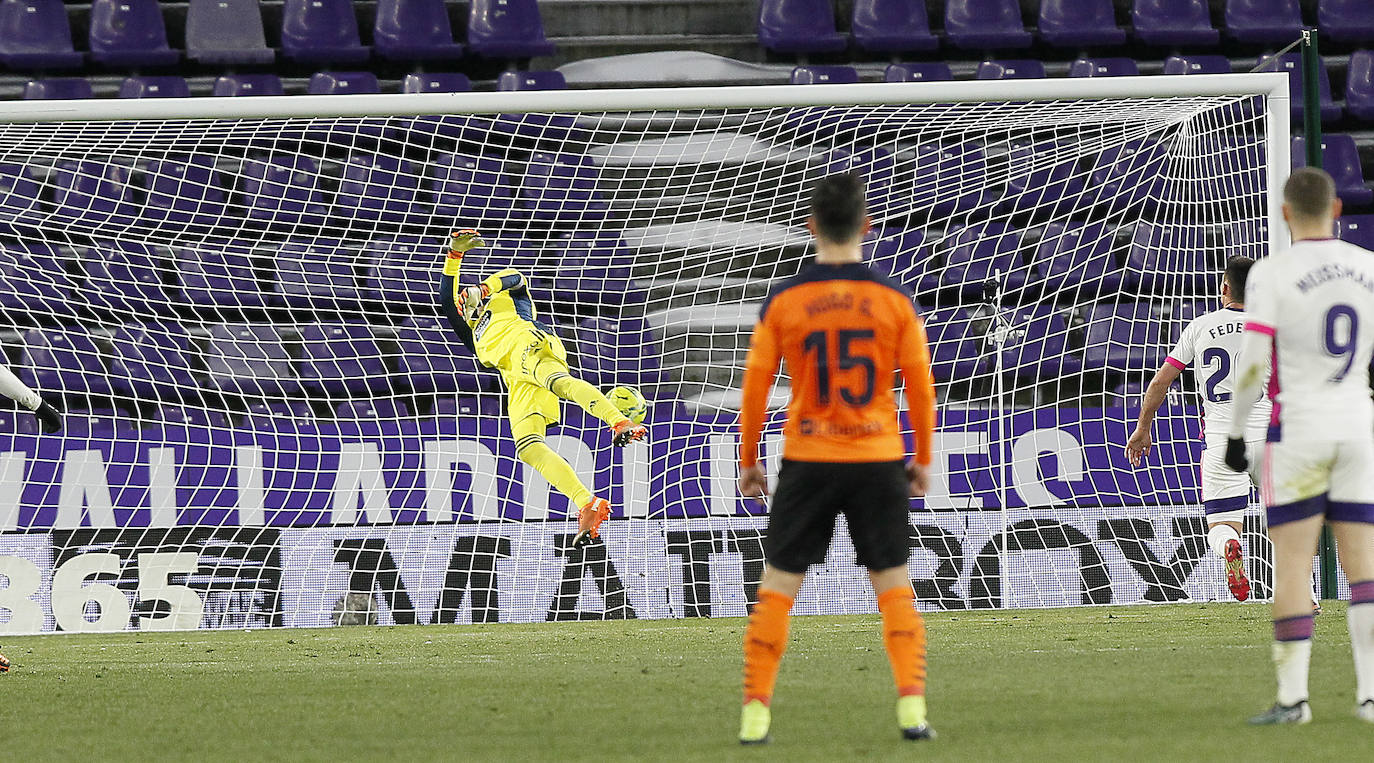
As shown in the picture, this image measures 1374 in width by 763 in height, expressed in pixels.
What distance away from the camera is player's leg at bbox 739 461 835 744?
14.2ft

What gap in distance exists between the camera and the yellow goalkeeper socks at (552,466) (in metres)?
9.28

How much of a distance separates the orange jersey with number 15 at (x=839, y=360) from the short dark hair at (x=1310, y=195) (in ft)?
3.53

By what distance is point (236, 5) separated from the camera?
15.0m

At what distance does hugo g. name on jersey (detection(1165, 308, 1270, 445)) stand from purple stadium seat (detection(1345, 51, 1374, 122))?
7.96m

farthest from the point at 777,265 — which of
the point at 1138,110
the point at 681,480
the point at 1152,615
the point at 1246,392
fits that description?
the point at 1246,392

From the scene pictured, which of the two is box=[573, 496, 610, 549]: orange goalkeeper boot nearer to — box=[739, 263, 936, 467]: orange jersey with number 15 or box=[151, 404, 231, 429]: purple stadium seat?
box=[151, 404, 231, 429]: purple stadium seat

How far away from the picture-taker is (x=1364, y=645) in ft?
14.4

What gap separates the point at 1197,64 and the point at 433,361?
7645 mm

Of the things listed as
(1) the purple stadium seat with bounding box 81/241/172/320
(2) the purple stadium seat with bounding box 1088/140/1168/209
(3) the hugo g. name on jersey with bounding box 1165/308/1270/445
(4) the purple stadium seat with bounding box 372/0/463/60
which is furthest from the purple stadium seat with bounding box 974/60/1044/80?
(1) the purple stadium seat with bounding box 81/241/172/320

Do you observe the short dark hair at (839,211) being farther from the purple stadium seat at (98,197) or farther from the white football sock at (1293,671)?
the purple stadium seat at (98,197)

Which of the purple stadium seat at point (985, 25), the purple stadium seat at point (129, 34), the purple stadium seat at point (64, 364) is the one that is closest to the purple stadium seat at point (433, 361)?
the purple stadium seat at point (64, 364)

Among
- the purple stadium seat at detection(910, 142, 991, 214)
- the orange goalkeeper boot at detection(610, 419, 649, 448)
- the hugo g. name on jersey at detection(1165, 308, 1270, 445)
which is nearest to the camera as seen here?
the hugo g. name on jersey at detection(1165, 308, 1270, 445)

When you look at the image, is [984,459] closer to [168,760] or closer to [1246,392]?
[1246,392]

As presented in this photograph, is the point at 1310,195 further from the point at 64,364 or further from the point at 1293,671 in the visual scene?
the point at 64,364
